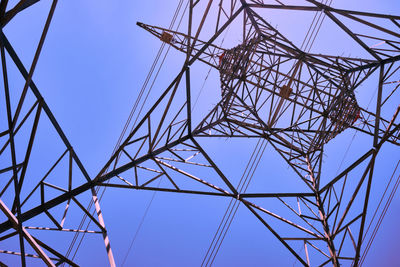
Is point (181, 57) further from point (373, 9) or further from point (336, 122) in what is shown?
point (336, 122)

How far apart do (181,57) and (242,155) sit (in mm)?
11661

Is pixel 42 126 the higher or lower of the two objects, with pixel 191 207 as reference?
higher

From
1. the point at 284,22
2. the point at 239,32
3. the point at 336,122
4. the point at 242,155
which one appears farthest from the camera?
the point at 242,155

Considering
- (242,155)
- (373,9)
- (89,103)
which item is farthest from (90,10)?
(373,9)

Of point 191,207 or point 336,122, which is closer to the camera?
point 336,122

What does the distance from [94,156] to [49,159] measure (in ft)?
13.0

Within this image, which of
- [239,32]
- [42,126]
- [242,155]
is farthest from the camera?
[242,155]

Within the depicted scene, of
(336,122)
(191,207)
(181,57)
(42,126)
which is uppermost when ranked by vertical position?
(181,57)

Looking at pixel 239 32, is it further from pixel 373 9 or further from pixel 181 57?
pixel 373 9

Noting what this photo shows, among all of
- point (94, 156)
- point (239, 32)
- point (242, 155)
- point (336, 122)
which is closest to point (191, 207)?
point (242, 155)

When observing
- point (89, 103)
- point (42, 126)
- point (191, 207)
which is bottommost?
point (191, 207)

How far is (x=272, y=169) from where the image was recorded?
31.8 m

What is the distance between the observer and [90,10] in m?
26.1

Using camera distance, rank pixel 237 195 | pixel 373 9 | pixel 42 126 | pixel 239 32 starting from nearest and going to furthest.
→ pixel 237 195
pixel 373 9
pixel 239 32
pixel 42 126
